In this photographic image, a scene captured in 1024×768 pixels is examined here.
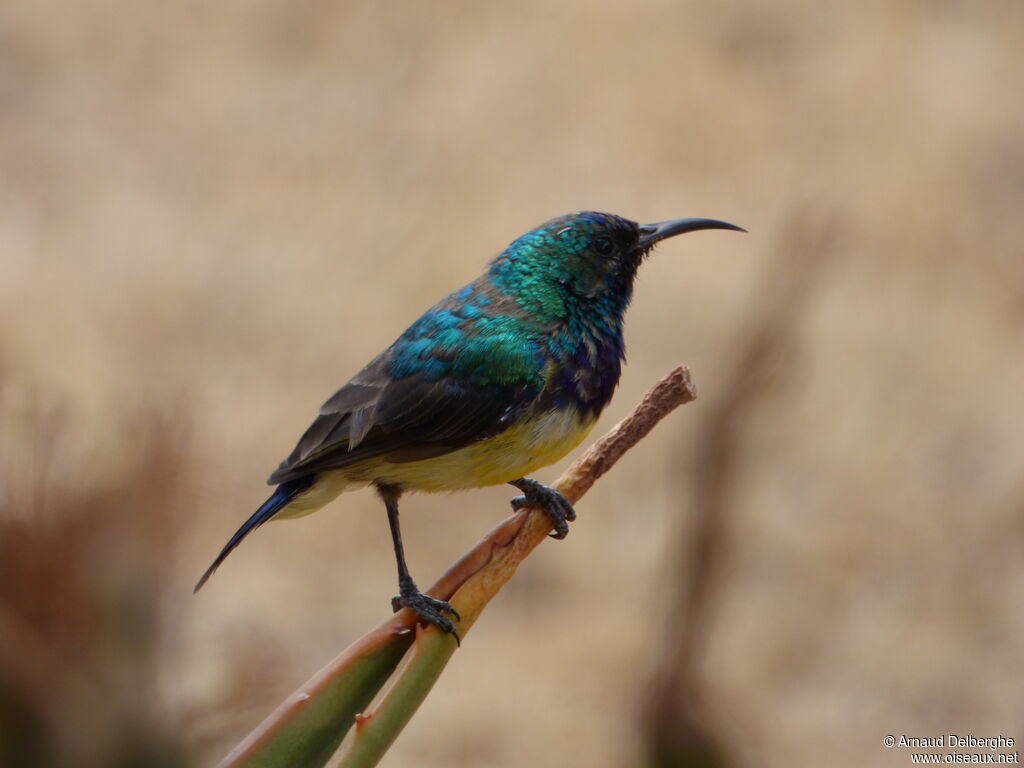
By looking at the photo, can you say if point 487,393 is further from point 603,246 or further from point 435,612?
point 435,612

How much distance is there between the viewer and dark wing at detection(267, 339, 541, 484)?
3.32 meters

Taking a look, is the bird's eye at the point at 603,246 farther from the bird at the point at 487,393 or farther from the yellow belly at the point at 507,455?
the yellow belly at the point at 507,455

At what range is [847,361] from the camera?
9164mm

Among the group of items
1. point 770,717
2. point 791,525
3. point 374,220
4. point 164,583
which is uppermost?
point 374,220

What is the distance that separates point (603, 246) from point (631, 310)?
522 cm

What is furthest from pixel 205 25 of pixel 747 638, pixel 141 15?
pixel 747 638

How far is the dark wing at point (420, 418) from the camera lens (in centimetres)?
332

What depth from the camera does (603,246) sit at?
3.73 meters

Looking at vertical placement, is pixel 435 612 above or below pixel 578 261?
below

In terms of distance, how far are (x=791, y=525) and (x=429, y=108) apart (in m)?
4.54

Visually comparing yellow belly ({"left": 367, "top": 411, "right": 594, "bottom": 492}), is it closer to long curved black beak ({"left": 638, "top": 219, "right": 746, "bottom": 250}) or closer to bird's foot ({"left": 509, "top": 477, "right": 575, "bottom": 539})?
bird's foot ({"left": 509, "top": 477, "right": 575, "bottom": 539})

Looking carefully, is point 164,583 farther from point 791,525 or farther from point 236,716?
point 791,525

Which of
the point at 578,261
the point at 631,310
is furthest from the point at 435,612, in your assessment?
the point at 631,310

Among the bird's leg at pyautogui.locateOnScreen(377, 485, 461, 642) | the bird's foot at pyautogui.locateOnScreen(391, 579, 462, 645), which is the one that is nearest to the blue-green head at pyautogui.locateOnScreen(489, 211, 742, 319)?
the bird's leg at pyautogui.locateOnScreen(377, 485, 461, 642)
